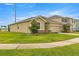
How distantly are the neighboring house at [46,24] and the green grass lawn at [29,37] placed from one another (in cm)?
6

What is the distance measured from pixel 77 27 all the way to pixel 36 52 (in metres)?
0.59

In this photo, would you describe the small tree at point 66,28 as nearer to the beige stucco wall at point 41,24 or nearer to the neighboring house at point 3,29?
the beige stucco wall at point 41,24

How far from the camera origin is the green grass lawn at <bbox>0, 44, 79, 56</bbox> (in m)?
4.73

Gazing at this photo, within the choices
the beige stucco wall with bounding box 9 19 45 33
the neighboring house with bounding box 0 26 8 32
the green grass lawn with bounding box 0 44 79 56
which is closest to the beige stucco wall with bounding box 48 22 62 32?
the beige stucco wall with bounding box 9 19 45 33

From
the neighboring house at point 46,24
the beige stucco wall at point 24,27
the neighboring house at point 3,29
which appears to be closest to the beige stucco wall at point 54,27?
the neighboring house at point 46,24

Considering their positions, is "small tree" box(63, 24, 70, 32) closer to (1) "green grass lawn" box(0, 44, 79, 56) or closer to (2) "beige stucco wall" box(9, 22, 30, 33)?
(1) "green grass lawn" box(0, 44, 79, 56)

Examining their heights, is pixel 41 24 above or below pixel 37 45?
above

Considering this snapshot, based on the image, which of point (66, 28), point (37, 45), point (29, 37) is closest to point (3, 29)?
point (29, 37)

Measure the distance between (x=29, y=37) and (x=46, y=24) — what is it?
26 cm

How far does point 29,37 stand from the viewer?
15.7ft

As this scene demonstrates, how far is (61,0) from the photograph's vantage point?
4.72m

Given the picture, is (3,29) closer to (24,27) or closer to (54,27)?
(24,27)

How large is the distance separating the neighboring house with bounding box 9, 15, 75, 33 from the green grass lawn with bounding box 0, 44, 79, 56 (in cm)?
23

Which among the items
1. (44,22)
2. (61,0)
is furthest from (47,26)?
(61,0)
